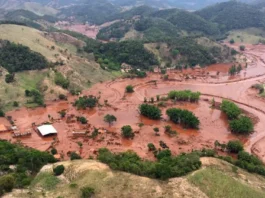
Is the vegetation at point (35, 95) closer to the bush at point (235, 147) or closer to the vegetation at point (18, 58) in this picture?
the vegetation at point (18, 58)

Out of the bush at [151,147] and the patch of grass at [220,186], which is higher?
the patch of grass at [220,186]

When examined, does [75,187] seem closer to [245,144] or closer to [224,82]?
[245,144]

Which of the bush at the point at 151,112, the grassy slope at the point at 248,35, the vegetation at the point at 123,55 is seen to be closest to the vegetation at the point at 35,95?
the bush at the point at 151,112

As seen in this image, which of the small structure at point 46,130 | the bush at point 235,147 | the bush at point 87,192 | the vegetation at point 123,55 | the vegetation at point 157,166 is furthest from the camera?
the vegetation at point 123,55

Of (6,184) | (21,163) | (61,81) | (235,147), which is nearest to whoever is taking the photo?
(6,184)

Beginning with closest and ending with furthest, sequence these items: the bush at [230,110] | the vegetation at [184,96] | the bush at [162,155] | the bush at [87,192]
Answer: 1. the bush at [87,192]
2. the bush at [162,155]
3. the bush at [230,110]
4. the vegetation at [184,96]

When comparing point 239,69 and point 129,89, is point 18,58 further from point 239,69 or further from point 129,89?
point 239,69

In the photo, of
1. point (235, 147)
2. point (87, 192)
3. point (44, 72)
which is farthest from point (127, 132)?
point (44, 72)
